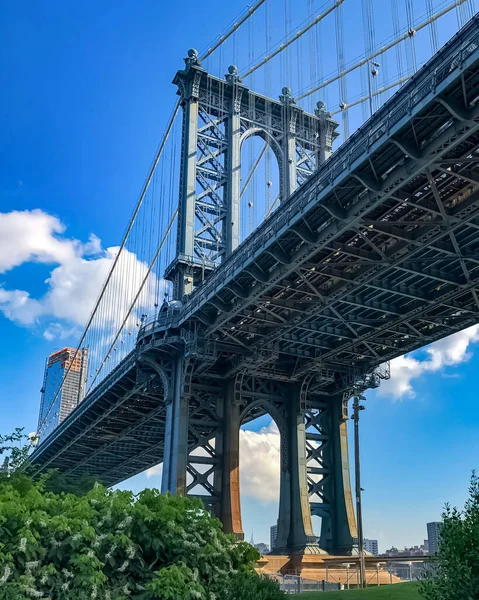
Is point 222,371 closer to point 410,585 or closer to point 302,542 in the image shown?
point 302,542

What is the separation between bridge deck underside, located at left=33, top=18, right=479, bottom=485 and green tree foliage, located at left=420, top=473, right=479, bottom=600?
1390cm

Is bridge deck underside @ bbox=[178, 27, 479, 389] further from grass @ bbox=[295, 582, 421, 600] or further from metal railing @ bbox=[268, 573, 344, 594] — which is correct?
grass @ bbox=[295, 582, 421, 600]

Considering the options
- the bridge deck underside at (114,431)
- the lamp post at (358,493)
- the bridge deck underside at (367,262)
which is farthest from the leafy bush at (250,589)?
the bridge deck underside at (114,431)

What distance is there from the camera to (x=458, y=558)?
14.7 m

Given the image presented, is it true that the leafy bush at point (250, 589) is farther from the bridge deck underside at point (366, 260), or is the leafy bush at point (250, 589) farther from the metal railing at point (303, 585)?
the bridge deck underside at point (366, 260)

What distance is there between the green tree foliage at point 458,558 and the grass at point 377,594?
35.9 ft

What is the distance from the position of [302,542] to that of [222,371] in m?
13.0

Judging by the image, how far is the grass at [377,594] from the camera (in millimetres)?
25844

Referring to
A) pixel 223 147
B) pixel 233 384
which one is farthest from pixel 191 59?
pixel 233 384

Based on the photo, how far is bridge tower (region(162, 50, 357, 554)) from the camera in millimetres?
47594

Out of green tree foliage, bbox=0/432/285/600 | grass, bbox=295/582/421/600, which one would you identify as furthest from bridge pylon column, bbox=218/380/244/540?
green tree foliage, bbox=0/432/285/600

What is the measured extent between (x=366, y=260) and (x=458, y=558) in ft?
67.5

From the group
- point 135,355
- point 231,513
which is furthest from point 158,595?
point 135,355

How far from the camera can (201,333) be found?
148 ft
